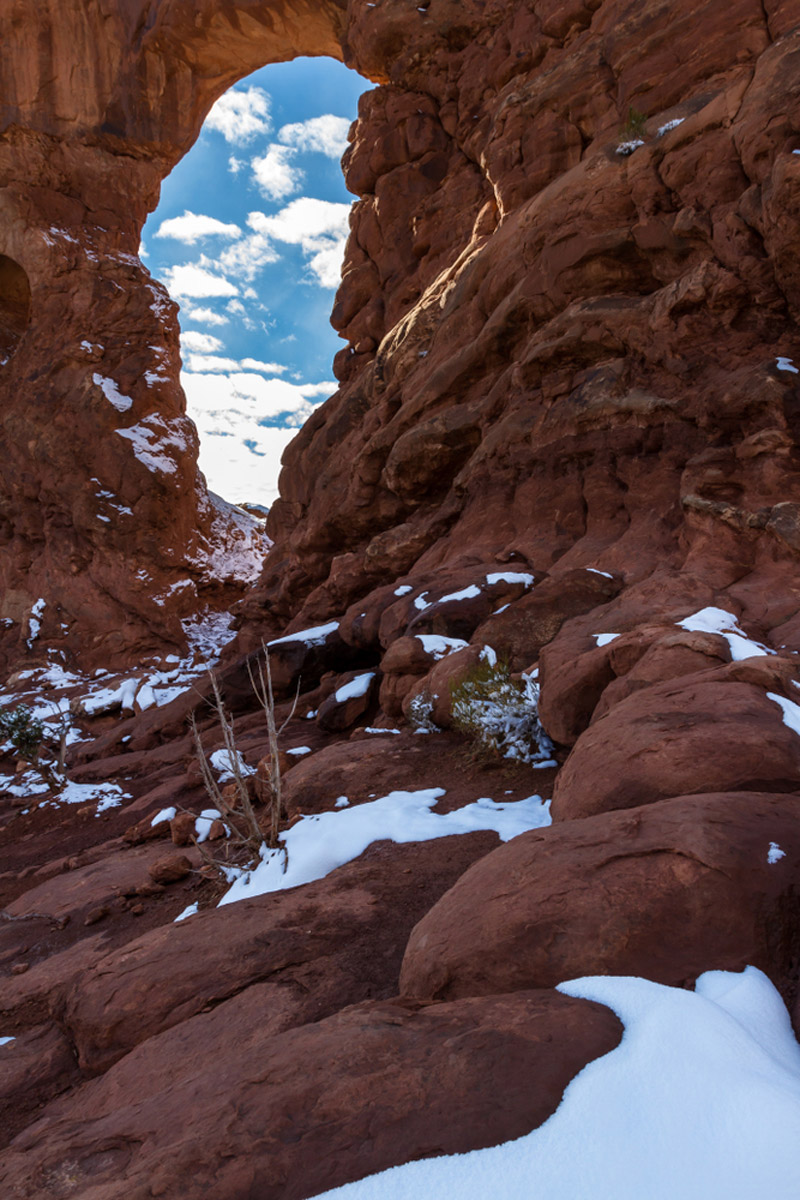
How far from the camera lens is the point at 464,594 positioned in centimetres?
993

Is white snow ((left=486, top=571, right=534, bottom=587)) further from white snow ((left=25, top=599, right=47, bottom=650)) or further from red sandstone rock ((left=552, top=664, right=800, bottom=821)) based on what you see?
white snow ((left=25, top=599, right=47, bottom=650))

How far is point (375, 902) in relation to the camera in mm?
4055

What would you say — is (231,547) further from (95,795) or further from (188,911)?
(188,911)

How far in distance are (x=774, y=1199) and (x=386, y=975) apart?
216cm

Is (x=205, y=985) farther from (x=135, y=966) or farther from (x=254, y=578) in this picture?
(x=254, y=578)

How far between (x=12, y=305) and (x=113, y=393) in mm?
7924

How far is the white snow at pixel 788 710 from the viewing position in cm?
370

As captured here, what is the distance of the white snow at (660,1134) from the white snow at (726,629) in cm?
348

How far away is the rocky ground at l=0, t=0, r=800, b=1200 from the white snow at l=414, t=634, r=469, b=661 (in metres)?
0.04

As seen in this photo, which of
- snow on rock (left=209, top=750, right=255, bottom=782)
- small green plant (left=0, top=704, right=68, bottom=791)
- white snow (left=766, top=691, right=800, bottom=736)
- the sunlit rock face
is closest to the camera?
white snow (left=766, top=691, right=800, bottom=736)

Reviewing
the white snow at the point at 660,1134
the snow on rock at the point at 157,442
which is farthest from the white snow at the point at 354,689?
the snow on rock at the point at 157,442

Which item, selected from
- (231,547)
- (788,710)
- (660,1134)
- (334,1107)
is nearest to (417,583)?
(788,710)

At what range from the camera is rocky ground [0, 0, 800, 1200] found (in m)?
2.40

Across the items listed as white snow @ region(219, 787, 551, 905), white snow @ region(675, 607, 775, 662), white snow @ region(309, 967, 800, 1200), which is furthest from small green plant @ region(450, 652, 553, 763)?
white snow @ region(309, 967, 800, 1200)
